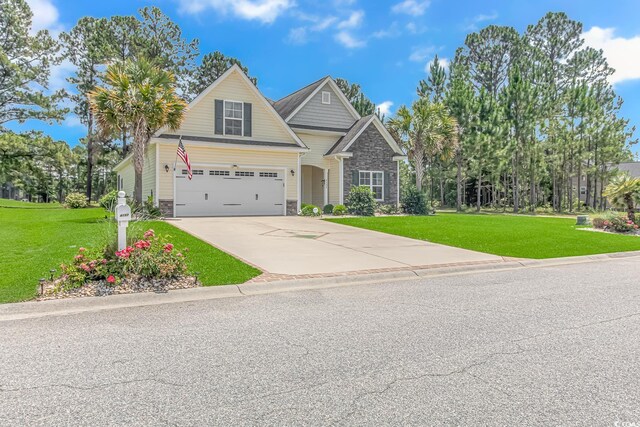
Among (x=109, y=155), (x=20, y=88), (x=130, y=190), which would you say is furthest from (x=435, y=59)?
(x=20, y=88)

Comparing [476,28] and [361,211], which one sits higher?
[476,28]

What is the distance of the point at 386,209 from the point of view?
23.5 meters

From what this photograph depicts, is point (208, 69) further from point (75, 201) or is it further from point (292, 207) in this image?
point (292, 207)

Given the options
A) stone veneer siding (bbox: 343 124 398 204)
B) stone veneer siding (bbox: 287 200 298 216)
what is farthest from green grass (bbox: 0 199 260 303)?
stone veneer siding (bbox: 343 124 398 204)

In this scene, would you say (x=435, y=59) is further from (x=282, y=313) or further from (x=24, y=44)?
(x=282, y=313)

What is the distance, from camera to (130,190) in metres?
26.9

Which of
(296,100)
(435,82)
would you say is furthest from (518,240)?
(435,82)

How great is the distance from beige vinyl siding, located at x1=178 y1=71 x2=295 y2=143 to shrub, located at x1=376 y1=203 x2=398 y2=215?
248 inches

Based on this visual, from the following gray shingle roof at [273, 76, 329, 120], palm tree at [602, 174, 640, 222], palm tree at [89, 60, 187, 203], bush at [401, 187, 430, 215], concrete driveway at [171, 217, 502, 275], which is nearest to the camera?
concrete driveway at [171, 217, 502, 275]

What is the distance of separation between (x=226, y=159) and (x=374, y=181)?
28.7 feet

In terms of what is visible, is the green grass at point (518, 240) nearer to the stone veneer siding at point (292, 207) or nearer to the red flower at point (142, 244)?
the stone veneer siding at point (292, 207)

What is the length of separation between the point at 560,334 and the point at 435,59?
3985cm

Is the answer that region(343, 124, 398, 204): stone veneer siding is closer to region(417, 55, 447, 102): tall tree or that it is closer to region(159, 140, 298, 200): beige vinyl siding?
region(159, 140, 298, 200): beige vinyl siding

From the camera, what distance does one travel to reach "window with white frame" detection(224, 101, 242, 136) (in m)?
20.4
